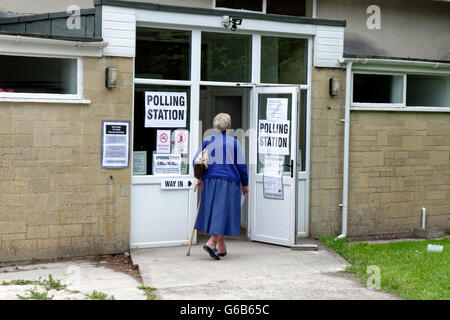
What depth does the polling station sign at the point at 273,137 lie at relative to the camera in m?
9.40

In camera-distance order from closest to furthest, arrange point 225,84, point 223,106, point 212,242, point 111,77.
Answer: point 212,242 < point 111,77 < point 225,84 < point 223,106

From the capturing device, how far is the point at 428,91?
36.2ft

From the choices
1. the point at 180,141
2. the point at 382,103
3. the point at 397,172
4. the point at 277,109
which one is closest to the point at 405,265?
the point at 397,172

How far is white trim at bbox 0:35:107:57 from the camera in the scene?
26.9 feet

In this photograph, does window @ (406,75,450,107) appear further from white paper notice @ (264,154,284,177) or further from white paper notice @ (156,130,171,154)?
white paper notice @ (156,130,171,154)

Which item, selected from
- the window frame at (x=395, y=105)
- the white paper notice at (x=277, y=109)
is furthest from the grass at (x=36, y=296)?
the window frame at (x=395, y=105)

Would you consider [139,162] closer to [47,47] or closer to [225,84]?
[225,84]

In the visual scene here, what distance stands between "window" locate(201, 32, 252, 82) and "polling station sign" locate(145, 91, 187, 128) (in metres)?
0.52

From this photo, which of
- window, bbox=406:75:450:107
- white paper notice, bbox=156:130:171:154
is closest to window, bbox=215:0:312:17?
window, bbox=406:75:450:107

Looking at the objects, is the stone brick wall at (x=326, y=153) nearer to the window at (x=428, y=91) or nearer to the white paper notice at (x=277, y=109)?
the white paper notice at (x=277, y=109)

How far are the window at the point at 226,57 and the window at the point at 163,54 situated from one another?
0.93 feet

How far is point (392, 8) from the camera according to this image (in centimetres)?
1217

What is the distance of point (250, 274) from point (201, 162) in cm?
155
